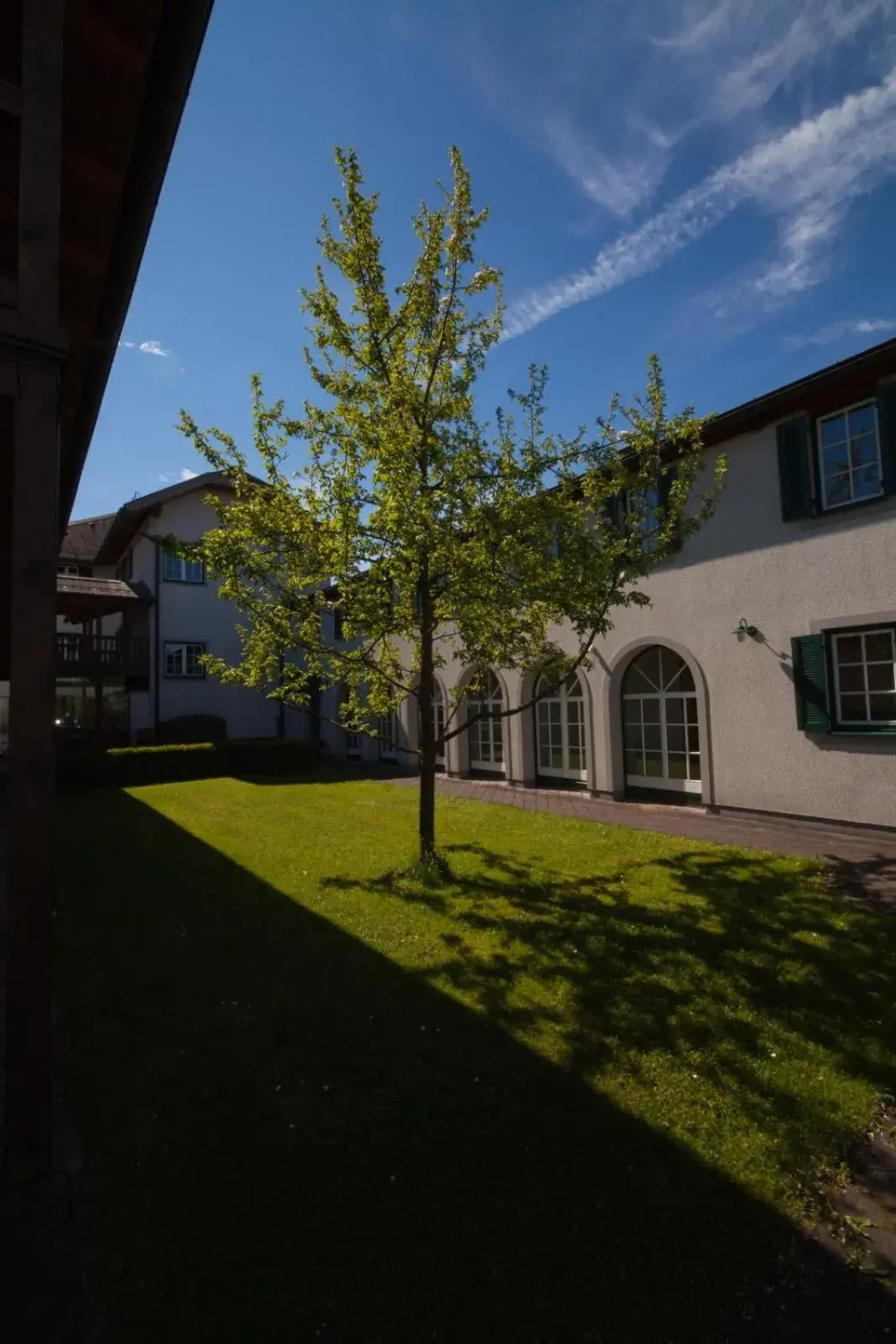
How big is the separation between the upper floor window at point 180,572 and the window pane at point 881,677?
61.4 feet

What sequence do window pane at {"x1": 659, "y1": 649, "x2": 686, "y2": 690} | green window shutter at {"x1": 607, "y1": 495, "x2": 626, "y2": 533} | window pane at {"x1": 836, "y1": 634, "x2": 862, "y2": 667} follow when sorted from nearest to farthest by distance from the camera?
1. window pane at {"x1": 836, "y1": 634, "x2": 862, "y2": 667}
2. window pane at {"x1": 659, "y1": 649, "x2": 686, "y2": 690}
3. green window shutter at {"x1": 607, "y1": 495, "x2": 626, "y2": 533}

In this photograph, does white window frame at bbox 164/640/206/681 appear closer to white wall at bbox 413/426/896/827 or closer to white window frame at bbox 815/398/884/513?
white wall at bbox 413/426/896/827

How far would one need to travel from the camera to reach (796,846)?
8.55 meters

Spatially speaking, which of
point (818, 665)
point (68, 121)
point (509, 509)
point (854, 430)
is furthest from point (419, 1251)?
point (854, 430)

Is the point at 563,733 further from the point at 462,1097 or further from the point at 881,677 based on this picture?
the point at 462,1097

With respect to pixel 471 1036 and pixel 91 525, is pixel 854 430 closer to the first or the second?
pixel 471 1036

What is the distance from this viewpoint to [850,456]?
9.30 m

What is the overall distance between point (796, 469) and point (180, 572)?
18.6 m

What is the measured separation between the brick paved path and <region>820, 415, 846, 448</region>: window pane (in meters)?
5.28

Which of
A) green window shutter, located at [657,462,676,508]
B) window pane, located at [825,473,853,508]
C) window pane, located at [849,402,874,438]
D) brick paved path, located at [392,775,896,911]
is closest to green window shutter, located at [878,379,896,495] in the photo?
window pane, located at [849,402,874,438]

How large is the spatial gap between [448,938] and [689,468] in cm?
562

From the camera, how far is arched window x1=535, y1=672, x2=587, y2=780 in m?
14.2

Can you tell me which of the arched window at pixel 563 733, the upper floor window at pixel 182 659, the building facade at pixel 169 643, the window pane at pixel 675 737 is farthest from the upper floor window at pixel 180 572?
the window pane at pixel 675 737

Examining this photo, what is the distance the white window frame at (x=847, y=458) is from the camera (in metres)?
8.82
